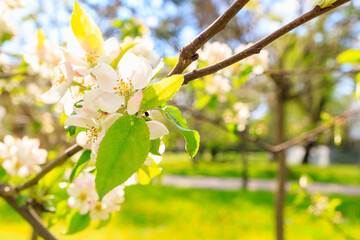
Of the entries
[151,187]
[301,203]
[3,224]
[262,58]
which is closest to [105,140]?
[262,58]

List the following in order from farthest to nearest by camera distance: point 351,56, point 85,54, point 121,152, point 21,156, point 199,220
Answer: point 199,220, point 351,56, point 21,156, point 85,54, point 121,152

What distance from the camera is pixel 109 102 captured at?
1.13ft

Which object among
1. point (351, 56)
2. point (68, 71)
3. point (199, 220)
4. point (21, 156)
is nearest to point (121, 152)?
point (68, 71)

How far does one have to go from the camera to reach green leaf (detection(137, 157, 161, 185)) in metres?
0.42

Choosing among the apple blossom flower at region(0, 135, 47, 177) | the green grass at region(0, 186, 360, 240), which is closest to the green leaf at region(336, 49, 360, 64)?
the apple blossom flower at region(0, 135, 47, 177)

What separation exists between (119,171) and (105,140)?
0.11 feet

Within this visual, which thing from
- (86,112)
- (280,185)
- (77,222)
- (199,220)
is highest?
(86,112)

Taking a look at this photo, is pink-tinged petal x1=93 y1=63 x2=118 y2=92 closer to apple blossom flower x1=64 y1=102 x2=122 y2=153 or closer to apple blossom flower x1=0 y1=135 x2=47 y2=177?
apple blossom flower x1=64 y1=102 x2=122 y2=153

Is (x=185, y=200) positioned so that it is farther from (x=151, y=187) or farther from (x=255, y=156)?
(x=255, y=156)

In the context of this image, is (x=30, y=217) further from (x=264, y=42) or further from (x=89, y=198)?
(x=264, y=42)

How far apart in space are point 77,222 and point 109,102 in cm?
41

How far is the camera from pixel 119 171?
0.30m

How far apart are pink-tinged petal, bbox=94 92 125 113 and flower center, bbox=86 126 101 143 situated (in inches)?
2.2

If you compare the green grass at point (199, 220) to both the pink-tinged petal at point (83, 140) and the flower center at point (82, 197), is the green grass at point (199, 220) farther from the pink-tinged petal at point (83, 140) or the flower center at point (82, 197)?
the pink-tinged petal at point (83, 140)
